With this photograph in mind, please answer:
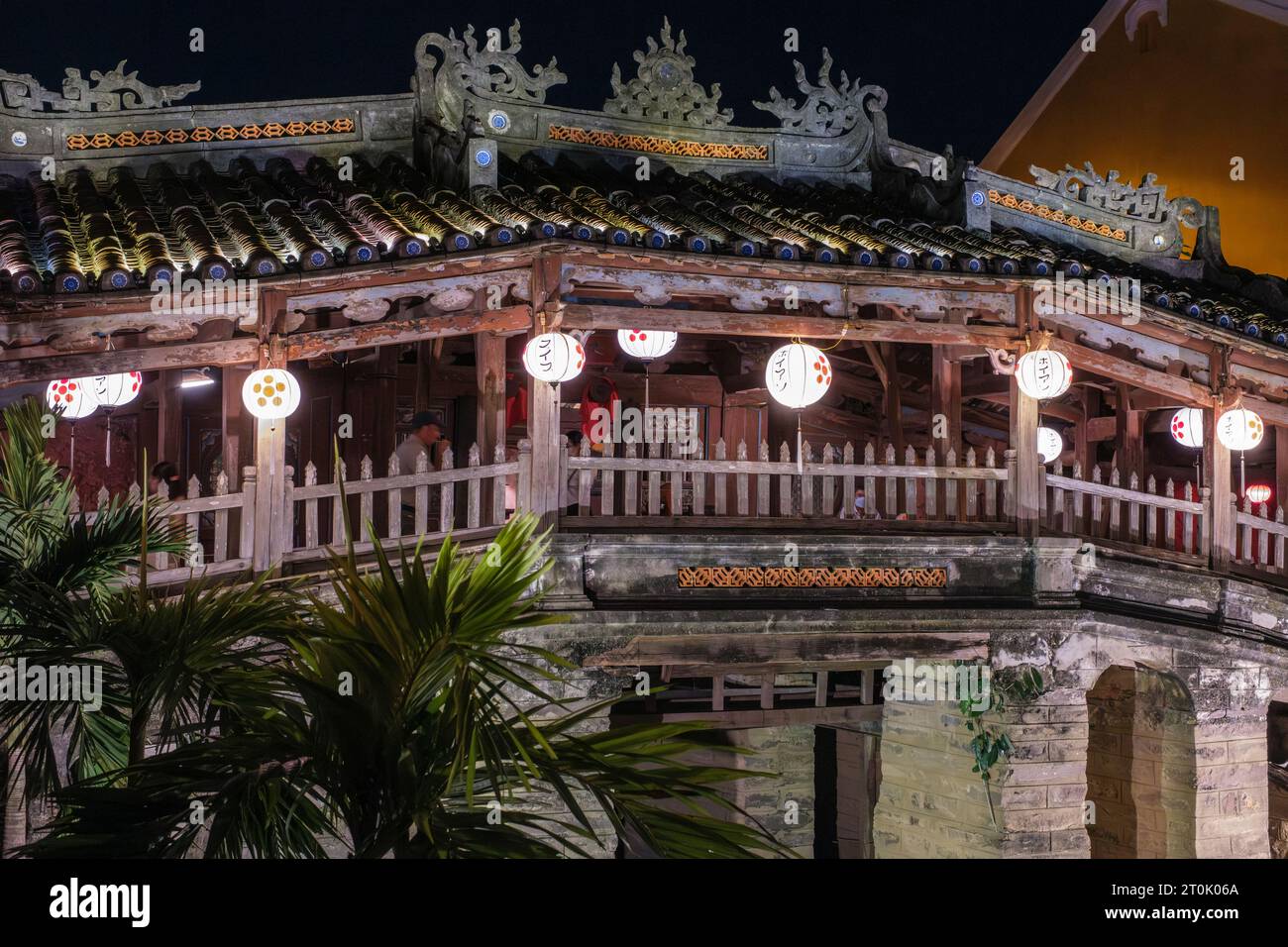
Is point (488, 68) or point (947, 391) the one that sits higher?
point (488, 68)

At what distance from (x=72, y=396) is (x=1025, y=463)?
887cm

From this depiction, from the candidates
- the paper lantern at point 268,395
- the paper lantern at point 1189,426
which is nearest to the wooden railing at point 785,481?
the paper lantern at point 268,395

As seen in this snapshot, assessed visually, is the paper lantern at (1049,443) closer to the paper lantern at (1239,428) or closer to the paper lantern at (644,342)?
the paper lantern at (1239,428)

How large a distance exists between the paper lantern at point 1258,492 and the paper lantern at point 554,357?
36.1ft

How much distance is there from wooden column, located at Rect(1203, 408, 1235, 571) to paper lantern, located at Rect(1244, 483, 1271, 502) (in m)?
4.67

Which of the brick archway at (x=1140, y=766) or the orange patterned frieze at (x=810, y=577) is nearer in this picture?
the orange patterned frieze at (x=810, y=577)

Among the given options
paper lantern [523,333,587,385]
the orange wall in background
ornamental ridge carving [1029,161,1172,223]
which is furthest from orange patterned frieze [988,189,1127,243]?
paper lantern [523,333,587,385]

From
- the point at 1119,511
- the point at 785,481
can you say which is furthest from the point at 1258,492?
the point at 785,481

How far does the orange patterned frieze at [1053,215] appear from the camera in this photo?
48.4 ft

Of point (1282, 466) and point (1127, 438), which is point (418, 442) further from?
point (1282, 466)

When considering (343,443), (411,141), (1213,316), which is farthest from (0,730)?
(1213,316)

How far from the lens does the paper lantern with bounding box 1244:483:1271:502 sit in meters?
17.3

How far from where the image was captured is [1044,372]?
11680 mm
